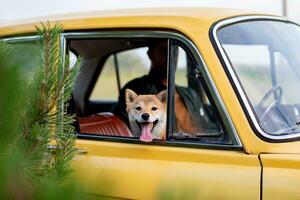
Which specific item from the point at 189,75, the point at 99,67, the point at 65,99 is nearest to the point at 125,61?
the point at 99,67

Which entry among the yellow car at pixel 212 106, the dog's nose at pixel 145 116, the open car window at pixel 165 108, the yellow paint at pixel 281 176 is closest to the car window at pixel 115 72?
the open car window at pixel 165 108

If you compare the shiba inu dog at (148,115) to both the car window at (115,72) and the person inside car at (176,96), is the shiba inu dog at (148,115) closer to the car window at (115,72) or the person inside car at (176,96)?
the person inside car at (176,96)

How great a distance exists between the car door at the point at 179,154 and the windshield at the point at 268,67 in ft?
0.58

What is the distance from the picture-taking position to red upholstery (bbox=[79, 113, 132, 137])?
12.0ft

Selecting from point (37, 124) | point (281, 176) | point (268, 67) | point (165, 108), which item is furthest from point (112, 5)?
point (37, 124)

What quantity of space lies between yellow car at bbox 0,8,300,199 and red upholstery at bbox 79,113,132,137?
0.4 inches

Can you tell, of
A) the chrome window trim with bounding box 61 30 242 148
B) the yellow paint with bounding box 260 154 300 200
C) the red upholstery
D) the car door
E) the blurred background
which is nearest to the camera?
the yellow paint with bounding box 260 154 300 200

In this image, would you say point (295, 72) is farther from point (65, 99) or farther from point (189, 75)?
point (65, 99)

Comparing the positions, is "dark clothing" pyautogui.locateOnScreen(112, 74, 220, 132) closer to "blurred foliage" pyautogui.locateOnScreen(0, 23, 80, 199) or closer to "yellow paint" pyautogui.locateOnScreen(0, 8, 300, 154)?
"yellow paint" pyautogui.locateOnScreen(0, 8, 300, 154)

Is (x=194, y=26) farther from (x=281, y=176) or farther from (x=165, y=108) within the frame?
(x=281, y=176)

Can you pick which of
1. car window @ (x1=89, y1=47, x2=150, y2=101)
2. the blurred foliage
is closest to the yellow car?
the blurred foliage

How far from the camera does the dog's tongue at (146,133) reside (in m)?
3.14

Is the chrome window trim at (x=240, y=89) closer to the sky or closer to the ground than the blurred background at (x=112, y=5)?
closer to the ground

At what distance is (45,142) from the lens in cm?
148
